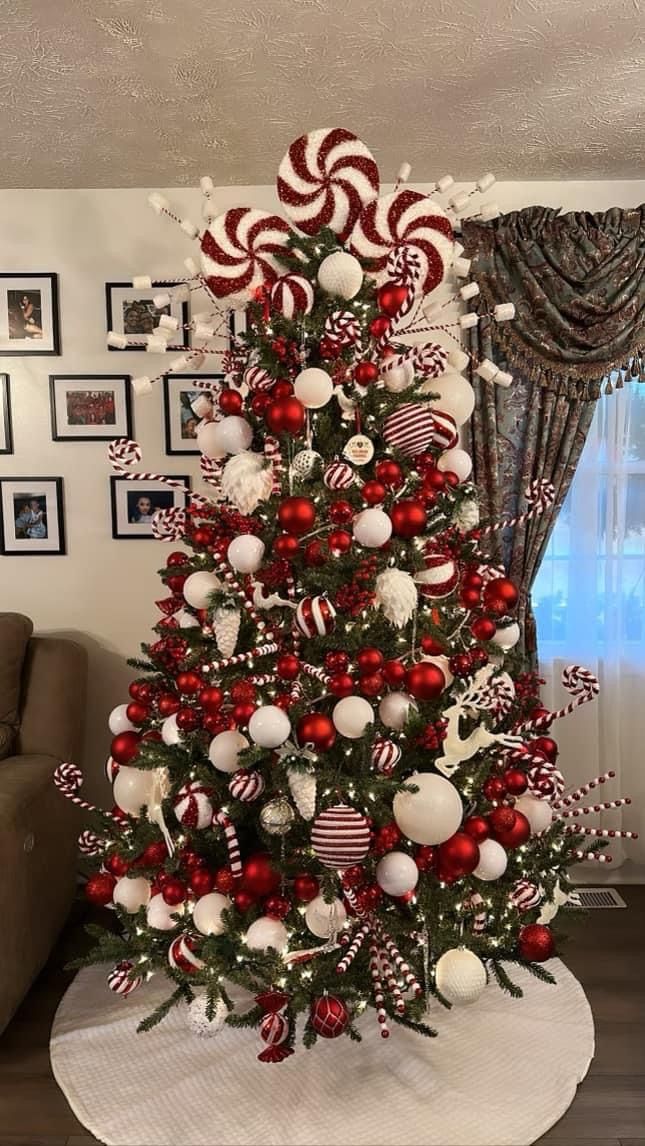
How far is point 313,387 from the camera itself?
1739mm

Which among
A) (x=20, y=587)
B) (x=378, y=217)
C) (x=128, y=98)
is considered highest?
(x=128, y=98)

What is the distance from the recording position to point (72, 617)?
2.94 m

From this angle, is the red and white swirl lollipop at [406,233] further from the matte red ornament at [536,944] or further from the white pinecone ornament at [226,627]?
the matte red ornament at [536,944]

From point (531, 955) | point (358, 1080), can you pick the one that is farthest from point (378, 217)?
point (358, 1080)

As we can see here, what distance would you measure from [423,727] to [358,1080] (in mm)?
871

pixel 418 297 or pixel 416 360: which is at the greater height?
pixel 418 297

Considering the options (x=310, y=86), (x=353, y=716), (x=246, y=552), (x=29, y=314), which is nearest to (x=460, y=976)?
(x=353, y=716)

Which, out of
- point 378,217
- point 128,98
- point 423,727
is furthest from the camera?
point 128,98

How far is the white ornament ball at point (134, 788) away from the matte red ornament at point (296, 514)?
0.68 metres

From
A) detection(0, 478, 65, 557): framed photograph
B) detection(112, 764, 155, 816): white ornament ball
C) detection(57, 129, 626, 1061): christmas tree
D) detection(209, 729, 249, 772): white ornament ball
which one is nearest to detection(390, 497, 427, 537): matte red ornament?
detection(57, 129, 626, 1061): christmas tree

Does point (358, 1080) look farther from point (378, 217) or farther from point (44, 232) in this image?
point (44, 232)

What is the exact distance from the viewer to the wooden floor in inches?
69.7

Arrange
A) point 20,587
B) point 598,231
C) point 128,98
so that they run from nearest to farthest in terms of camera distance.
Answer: point 128,98 < point 598,231 < point 20,587

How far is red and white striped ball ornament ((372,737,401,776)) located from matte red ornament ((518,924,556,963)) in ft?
1.72
